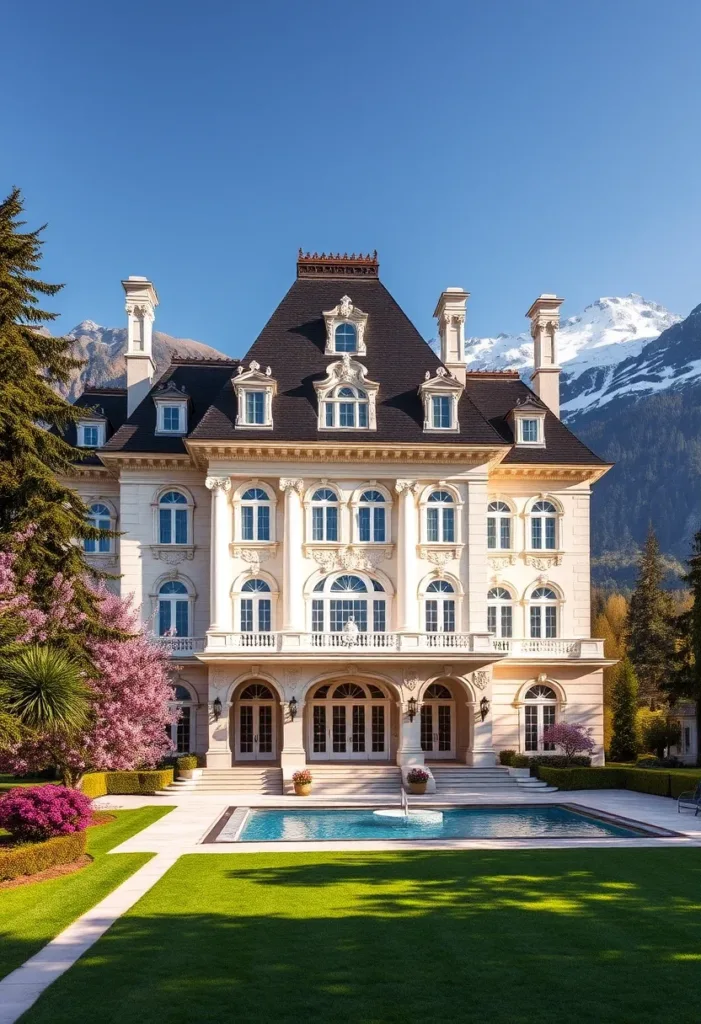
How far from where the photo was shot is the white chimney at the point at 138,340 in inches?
1647

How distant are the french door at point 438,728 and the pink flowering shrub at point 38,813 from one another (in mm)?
21908

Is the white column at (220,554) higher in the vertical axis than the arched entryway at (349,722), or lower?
higher

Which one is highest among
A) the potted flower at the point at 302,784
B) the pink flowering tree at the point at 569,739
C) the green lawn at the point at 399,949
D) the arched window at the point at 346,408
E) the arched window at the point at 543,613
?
the arched window at the point at 346,408

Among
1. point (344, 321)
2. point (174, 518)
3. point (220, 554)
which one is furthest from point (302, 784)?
point (344, 321)

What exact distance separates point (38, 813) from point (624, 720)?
37437 millimetres

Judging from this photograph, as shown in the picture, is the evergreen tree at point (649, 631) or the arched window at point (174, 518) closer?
the arched window at point (174, 518)

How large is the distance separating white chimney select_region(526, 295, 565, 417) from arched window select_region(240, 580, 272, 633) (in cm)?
1621

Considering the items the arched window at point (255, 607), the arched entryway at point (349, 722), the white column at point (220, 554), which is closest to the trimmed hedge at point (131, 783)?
the white column at point (220, 554)

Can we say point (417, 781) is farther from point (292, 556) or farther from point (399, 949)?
point (399, 949)

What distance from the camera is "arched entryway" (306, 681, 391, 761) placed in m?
38.3

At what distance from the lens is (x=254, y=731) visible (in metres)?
38.7

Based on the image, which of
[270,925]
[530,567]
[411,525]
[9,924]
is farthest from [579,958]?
[530,567]

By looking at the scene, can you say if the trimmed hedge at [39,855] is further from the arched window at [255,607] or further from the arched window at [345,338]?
the arched window at [345,338]

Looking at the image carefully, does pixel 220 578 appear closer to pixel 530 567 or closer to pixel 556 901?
pixel 530 567
